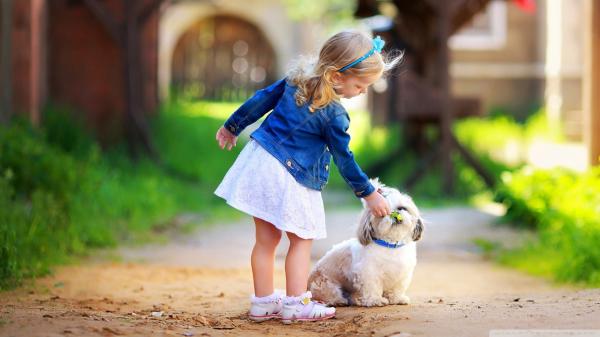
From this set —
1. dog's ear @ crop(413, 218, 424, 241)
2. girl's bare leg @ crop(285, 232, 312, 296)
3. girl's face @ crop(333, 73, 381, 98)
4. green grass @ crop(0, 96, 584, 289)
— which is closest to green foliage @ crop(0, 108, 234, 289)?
green grass @ crop(0, 96, 584, 289)

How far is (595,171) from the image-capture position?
8141 millimetres

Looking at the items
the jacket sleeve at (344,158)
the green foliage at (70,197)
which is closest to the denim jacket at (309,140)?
the jacket sleeve at (344,158)

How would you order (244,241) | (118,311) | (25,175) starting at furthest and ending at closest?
(244,241), (25,175), (118,311)

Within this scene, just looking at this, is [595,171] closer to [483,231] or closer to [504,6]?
[483,231]

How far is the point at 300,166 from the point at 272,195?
21 centimetres

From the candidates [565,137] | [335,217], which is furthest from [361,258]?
[565,137]

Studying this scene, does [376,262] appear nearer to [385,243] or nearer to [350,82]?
[385,243]

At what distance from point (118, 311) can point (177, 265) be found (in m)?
2.41

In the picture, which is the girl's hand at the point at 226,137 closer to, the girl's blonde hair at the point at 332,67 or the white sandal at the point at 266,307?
the girl's blonde hair at the point at 332,67

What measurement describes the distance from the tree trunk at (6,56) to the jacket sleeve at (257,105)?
19.9 ft

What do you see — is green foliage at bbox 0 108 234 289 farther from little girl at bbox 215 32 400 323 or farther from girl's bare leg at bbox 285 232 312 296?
girl's bare leg at bbox 285 232 312 296

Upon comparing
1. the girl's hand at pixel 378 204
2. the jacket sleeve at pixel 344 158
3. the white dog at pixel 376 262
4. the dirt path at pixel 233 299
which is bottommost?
the dirt path at pixel 233 299

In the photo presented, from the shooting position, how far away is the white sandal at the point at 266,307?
5078 millimetres

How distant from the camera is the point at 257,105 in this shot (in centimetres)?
520
